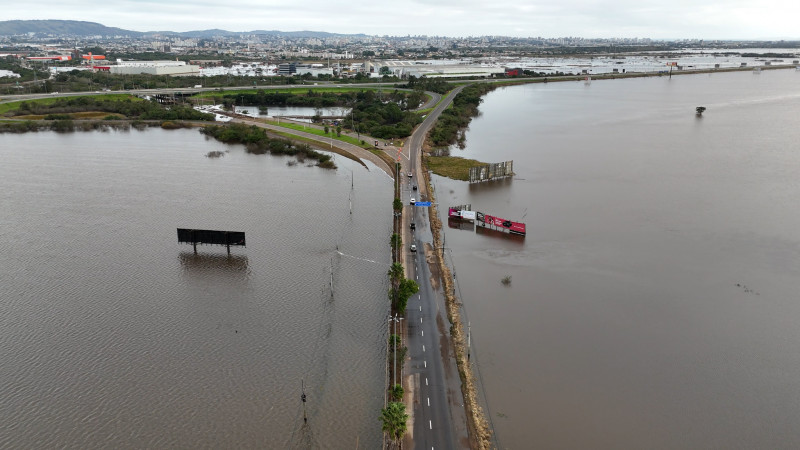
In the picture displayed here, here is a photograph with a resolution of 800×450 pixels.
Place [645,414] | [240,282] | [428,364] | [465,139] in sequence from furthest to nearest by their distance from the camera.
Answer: [465,139] < [240,282] < [428,364] < [645,414]

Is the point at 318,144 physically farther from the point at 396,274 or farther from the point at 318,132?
the point at 396,274

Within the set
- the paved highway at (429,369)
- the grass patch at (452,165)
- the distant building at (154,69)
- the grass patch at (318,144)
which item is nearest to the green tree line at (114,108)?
the grass patch at (318,144)

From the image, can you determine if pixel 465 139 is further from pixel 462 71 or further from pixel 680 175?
pixel 462 71

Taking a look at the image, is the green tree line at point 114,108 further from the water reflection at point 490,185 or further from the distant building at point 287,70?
the distant building at point 287,70

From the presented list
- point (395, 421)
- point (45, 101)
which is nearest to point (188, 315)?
point (395, 421)

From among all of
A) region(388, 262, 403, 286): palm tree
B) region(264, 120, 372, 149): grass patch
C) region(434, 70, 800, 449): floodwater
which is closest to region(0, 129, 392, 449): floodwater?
region(388, 262, 403, 286): palm tree

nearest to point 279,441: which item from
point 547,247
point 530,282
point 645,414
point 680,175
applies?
point 645,414

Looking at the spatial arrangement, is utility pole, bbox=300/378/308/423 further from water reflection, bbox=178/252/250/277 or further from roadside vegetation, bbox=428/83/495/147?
roadside vegetation, bbox=428/83/495/147
